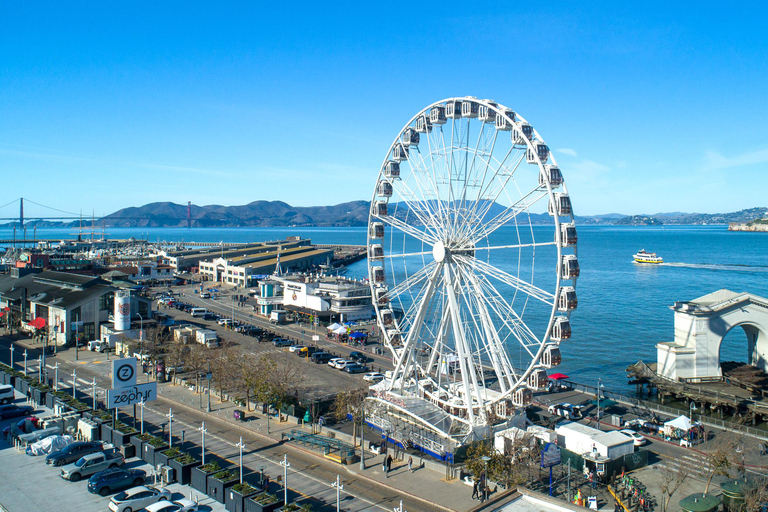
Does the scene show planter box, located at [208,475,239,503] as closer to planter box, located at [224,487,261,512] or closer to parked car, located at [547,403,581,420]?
planter box, located at [224,487,261,512]

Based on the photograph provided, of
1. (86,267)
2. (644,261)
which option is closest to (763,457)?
(86,267)

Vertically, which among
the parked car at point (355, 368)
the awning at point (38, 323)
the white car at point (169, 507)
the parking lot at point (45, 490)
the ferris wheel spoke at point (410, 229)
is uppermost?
the ferris wheel spoke at point (410, 229)

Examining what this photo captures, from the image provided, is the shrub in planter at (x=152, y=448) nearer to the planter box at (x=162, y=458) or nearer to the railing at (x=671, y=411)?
the planter box at (x=162, y=458)

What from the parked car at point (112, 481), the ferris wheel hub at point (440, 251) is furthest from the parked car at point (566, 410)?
the parked car at point (112, 481)

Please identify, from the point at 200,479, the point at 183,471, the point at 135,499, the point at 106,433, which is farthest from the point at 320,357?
the point at 135,499

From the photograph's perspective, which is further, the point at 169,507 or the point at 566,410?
the point at 566,410

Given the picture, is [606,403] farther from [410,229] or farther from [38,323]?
[38,323]

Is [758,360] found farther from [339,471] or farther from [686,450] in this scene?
[339,471]
